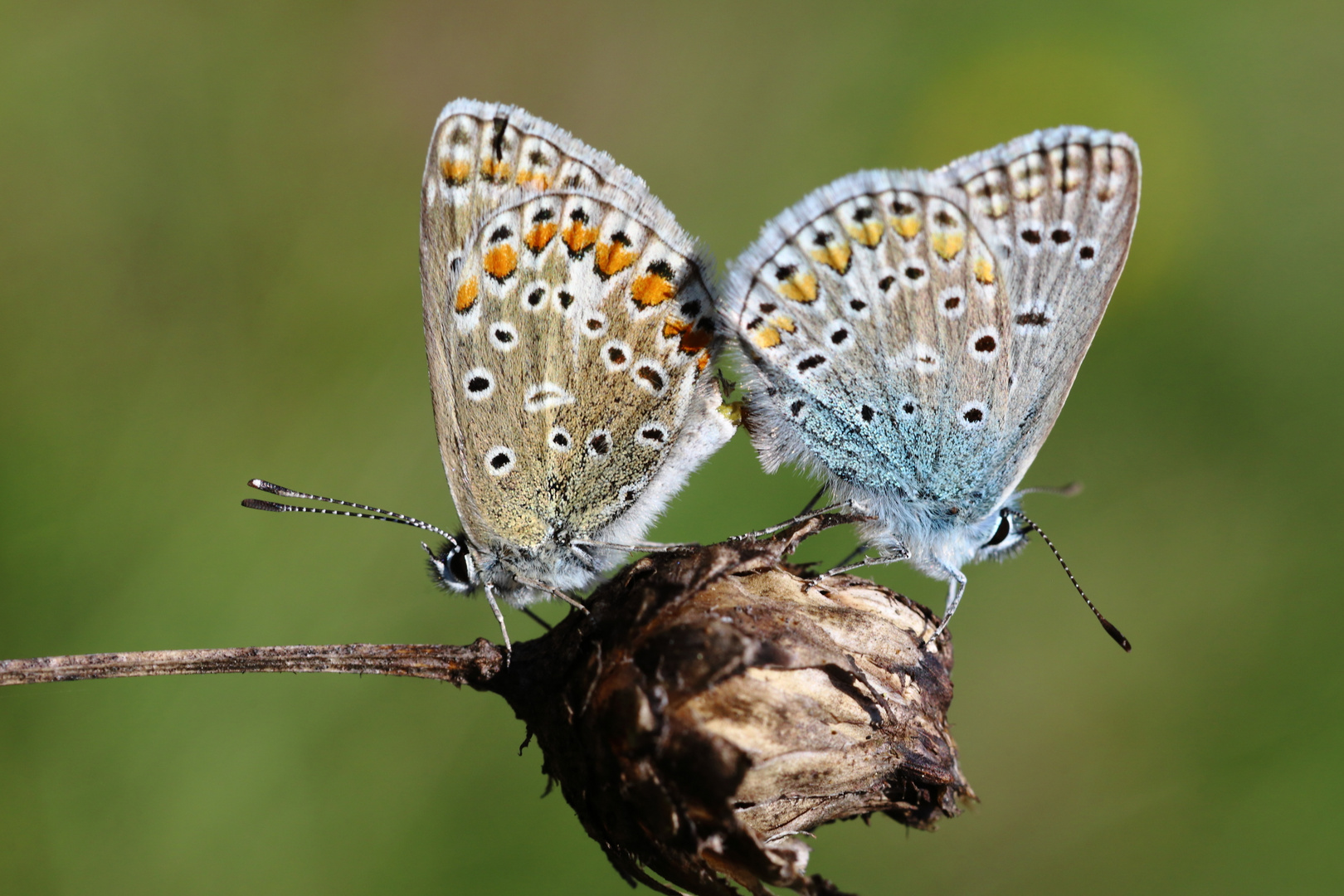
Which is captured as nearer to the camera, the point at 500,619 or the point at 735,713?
the point at 735,713

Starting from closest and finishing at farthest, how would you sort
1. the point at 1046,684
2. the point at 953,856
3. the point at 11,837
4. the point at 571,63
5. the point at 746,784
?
1. the point at 746,784
2. the point at 11,837
3. the point at 953,856
4. the point at 1046,684
5. the point at 571,63

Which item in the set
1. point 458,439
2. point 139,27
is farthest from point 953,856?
point 139,27

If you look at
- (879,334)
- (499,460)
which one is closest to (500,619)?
(499,460)

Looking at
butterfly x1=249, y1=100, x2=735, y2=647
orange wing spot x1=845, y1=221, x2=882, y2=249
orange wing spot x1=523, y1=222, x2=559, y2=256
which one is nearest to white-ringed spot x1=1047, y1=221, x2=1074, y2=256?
orange wing spot x1=845, y1=221, x2=882, y2=249

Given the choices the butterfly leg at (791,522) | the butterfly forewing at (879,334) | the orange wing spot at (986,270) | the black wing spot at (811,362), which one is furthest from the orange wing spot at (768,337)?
the orange wing spot at (986,270)

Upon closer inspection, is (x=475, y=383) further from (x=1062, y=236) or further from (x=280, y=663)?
(x=1062, y=236)

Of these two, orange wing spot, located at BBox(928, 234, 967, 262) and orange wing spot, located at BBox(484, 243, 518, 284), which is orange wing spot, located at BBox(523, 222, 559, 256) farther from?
orange wing spot, located at BBox(928, 234, 967, 262)

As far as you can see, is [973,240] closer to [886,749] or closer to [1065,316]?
[1065,316]
